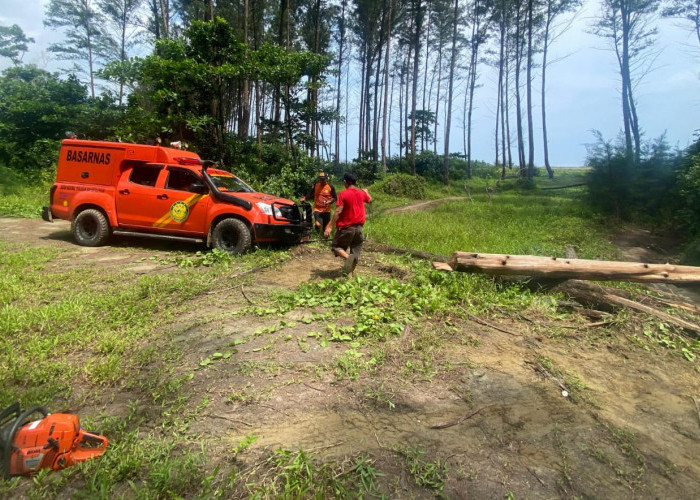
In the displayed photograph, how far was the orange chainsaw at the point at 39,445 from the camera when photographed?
87.3 inches

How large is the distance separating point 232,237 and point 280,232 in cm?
92

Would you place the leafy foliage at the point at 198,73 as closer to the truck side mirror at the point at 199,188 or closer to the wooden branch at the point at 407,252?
the truck side mirror at the point at 199,188

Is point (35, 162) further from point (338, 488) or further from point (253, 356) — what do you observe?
point (338, 488)

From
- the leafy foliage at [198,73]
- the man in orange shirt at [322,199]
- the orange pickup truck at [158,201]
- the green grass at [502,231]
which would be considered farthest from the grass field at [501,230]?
the leafy foliage at [198,73]

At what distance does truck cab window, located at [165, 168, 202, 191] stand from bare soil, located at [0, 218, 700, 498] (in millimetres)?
3626

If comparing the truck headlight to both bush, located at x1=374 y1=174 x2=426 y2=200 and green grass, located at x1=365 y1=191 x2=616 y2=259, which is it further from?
bush, located at x1=374 y1=174 x2=426 y2=200

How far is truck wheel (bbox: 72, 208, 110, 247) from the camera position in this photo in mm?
7680

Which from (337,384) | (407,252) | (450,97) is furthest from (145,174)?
(450,97)

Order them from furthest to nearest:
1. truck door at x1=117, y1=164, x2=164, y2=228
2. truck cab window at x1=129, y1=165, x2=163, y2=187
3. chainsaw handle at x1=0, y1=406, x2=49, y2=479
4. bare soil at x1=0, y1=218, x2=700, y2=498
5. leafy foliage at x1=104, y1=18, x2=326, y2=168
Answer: leafy foliage at x1=104, y1=18, x2=326, y2=168 < truck cab window at x1=129, y1=165, x2=163, y2=187 < truck door at x1=117, y1=164, x2=164, y2=228 < bare soil at x1=0, y1=218, x2=700, y2=498 < chainsaw handle at x1=0, y1=406, x2=49, y2=479

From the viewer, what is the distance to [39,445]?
2246 millimetres

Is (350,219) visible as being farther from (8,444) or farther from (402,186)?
(402,186)

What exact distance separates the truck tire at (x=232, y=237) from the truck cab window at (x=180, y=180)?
3.71 ft

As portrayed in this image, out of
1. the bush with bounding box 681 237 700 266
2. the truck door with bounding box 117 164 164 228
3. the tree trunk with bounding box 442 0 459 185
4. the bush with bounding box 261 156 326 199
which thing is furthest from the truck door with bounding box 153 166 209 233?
the tree trunk with bounding box 442 0 459 185

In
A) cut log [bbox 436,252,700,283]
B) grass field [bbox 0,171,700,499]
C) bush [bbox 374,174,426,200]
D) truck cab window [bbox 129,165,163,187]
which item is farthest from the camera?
bush [bbox 374,174,426,200]
